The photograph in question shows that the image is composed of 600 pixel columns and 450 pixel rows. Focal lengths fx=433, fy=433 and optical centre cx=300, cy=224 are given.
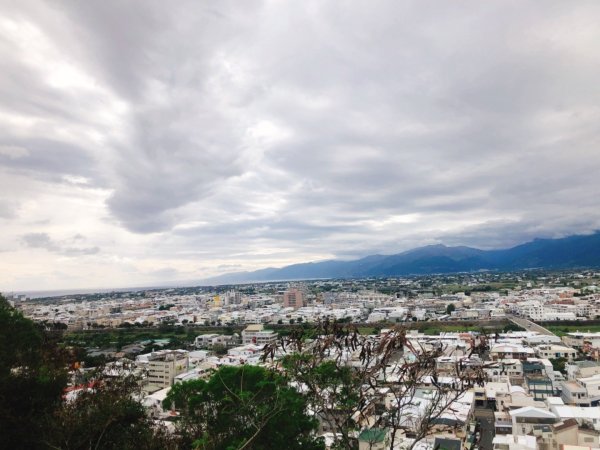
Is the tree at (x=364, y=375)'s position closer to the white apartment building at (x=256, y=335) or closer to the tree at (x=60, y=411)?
the tree at (x=60, y=411)

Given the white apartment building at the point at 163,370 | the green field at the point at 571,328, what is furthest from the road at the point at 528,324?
the white apartment building at the point at 163,370

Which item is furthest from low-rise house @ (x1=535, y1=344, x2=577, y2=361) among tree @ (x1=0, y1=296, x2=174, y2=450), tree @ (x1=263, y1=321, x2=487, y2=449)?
tree @ (x1=0, y1=296, x2=174, y2=450)

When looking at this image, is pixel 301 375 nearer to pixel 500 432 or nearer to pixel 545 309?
pixel 500 432

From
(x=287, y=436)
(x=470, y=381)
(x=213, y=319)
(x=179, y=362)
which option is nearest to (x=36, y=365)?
(x=287, y=436)

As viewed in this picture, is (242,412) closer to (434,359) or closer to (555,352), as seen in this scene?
(434,359)

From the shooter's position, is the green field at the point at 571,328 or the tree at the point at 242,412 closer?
the tree at the point at 242,412

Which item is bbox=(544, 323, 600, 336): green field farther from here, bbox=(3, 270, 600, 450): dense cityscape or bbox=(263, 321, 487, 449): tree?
bbox=(263, 321, 487, 449): tree

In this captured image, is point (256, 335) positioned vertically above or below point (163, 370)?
below

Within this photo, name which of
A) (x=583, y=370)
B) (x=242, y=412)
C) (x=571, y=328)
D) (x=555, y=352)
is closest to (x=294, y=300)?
(x=571, y=328)
